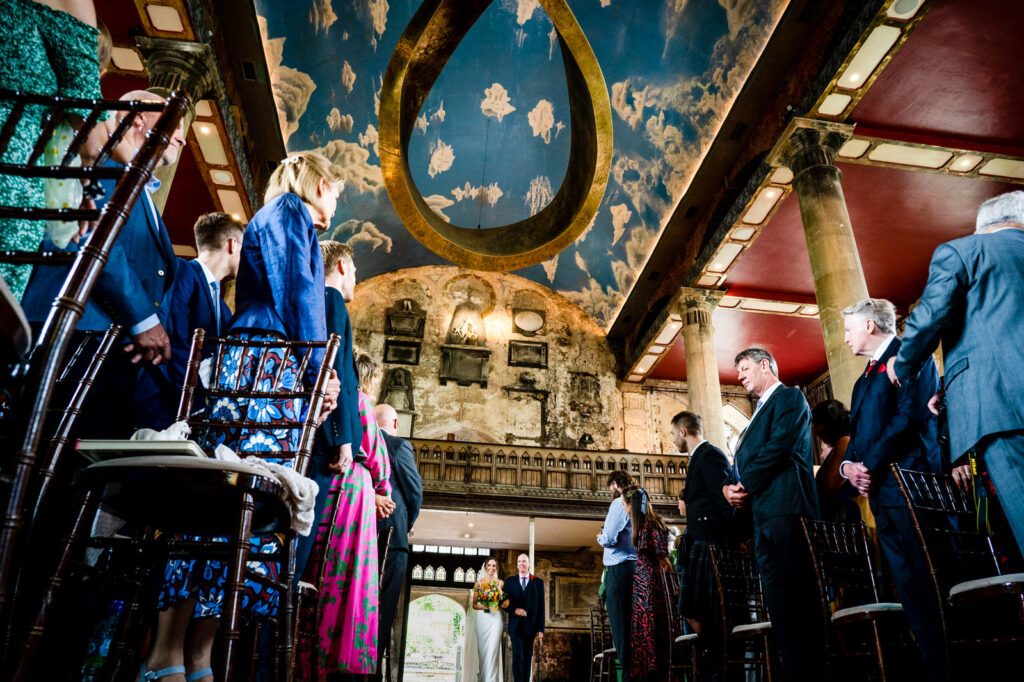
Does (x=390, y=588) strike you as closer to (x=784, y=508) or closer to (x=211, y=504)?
(x=784, y=508)

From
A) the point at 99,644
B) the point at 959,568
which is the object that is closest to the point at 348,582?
the point at 99,644

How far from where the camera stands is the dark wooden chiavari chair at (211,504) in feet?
5.06

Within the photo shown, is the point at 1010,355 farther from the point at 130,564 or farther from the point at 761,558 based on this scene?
Result: the point at 130,564

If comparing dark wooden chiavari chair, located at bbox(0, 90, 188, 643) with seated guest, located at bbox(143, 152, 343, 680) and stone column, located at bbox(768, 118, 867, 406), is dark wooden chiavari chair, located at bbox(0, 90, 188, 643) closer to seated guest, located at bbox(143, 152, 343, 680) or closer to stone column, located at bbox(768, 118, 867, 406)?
seated guest, located at bbox(143, 152, 343, 680)

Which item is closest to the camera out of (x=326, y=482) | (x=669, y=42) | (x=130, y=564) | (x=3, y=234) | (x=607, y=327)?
(x=3, y=234)

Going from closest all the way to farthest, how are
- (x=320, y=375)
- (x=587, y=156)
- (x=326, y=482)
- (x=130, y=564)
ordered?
1. (x=130, y=564)
2. (x=320, y=375)
3. (x=326, y=482)
4. (x=587, y=156)

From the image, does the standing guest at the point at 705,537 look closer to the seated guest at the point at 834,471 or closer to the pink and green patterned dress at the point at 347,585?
the seated guest at the point at 834,471

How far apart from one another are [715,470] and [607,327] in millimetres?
14356

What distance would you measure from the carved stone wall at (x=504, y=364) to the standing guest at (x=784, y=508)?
44.6 feet

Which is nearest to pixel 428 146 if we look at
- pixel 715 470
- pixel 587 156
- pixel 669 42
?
pixel 587 156

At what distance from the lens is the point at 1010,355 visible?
219 centimetres

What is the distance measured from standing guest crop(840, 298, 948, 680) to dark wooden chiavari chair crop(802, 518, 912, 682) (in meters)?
0.15

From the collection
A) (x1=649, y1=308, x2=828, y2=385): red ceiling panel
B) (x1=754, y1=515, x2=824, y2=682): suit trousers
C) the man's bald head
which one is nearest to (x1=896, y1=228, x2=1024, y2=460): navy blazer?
(x1=754, y1=515, x2=824, y2=682): suit trousers

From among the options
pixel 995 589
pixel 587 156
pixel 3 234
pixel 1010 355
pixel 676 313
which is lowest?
pixel 995 589
